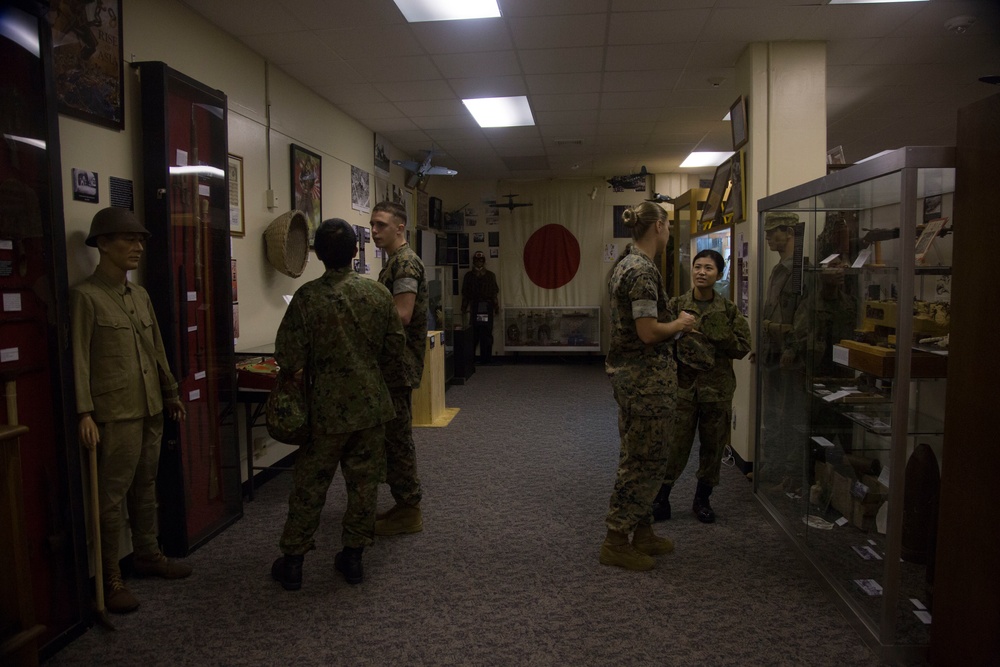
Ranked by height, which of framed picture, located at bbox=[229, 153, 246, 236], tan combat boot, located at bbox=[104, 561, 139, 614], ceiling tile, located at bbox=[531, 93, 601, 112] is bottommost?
tan combat boot, located at bbox=[104, 561, 139, 614]

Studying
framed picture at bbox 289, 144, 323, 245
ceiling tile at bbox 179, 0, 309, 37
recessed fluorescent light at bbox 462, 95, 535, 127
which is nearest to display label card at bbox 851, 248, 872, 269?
ceiling tile at bbox 179, 0, 309, 37

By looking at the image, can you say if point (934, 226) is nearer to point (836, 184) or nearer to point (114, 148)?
point (836, 184)

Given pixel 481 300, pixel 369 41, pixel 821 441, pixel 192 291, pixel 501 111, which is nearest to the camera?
pixel 821 441

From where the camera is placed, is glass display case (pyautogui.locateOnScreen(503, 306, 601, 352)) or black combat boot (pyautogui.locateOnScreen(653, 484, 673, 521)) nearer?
black combat boot (pyautogui.locateOnScreen(653, 484, 673, 521))

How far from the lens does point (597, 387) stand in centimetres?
739

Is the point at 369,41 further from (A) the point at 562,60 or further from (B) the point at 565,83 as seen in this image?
Answer: (B) the point at 565,83

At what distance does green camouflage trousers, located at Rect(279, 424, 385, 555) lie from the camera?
100 inches

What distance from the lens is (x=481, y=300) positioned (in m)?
9.41

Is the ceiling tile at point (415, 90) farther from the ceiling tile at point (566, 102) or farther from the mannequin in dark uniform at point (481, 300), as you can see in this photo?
the mannequin in dark uniform at point (481, 300)

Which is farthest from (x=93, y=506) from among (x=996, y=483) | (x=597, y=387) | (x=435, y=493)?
(x=597, y=387)

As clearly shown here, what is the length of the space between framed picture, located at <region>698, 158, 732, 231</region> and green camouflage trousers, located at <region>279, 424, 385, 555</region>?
324 cm

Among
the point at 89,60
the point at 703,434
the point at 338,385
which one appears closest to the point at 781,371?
the point at 703,434

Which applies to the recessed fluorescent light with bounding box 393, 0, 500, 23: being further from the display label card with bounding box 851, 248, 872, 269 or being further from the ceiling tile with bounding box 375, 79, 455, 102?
the display label card with bounding box 851, 248, 872, 269

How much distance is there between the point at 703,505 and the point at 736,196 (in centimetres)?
211
